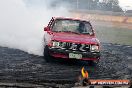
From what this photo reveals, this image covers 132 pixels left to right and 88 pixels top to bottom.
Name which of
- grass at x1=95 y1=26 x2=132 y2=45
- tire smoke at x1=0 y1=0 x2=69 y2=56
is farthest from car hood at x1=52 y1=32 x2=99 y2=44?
grass at x1=95 y1=26 x2=132 y2=45

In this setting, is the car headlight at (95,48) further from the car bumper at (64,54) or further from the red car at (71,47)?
the car bumper at (64,54)

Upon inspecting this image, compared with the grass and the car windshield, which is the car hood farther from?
the grass

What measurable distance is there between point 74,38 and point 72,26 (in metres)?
1.28

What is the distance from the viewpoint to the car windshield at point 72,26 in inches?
519

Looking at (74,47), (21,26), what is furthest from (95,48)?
(21,26)

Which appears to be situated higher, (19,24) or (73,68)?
(19,24)

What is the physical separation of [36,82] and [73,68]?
2.99m

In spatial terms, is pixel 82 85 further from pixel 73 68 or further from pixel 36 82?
pixel 73 68

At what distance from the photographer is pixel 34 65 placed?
11.3 metres

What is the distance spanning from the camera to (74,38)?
40.3 ft

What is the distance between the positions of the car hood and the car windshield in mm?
425

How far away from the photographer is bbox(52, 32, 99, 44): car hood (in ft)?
39.4

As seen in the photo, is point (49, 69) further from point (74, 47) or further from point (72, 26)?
point (72, 26)

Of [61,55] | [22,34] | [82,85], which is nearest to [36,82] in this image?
[82,85]
